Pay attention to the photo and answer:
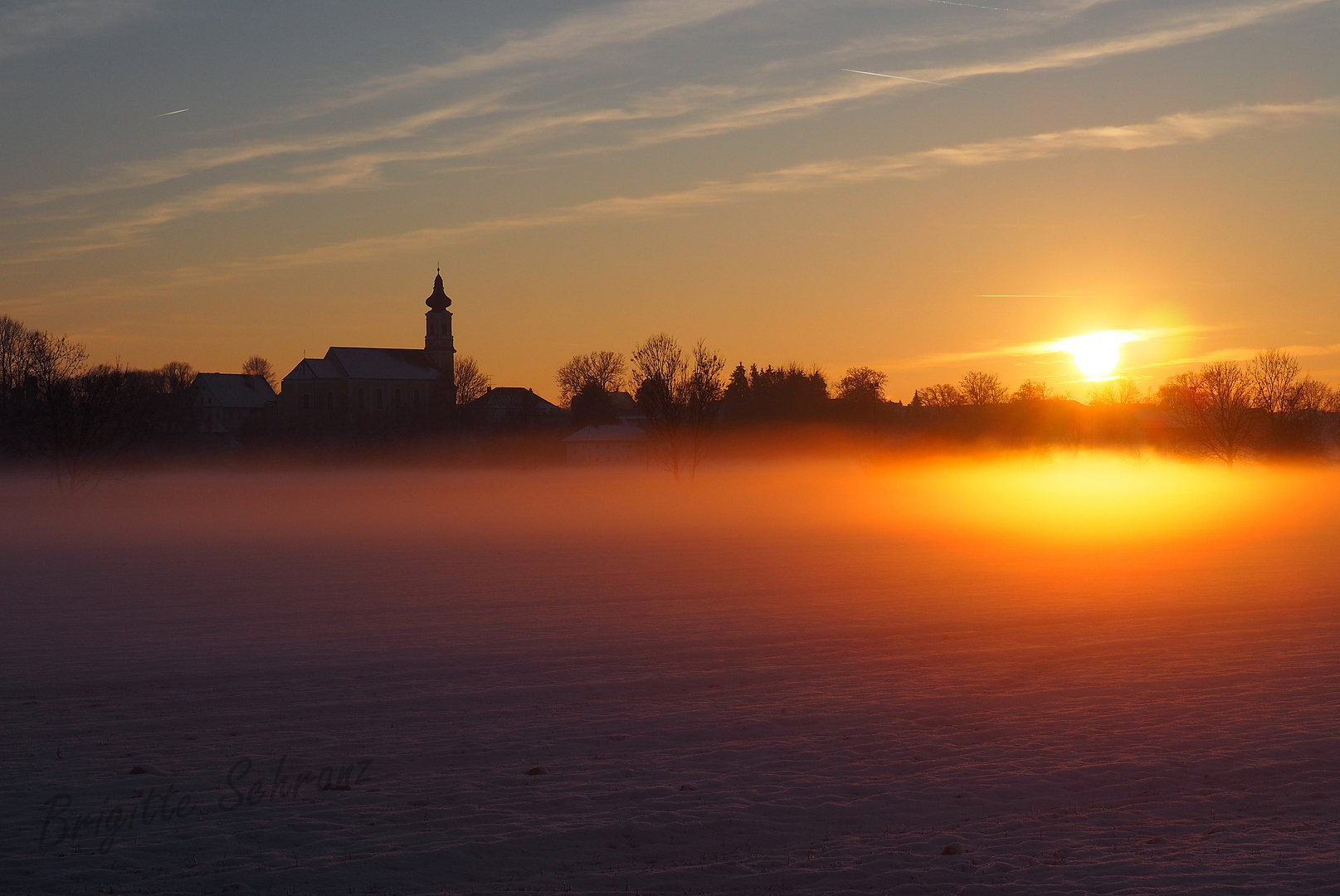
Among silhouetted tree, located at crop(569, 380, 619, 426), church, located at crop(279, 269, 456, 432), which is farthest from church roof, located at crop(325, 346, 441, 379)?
silhouetted tree, located at crop(569, 380, 619, 426)

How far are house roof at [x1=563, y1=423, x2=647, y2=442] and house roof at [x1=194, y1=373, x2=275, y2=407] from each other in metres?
58.4

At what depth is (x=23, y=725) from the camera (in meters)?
9.72

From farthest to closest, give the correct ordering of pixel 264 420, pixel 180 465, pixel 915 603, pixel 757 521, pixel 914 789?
pixel 264 420, pixel 180 465, pixel 757 521, pixel 915 603, pixel 914 789

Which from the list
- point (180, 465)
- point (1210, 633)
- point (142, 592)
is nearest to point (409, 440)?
point (180, 465)

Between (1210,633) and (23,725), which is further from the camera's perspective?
(1210,633)

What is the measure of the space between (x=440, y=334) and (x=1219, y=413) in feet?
313

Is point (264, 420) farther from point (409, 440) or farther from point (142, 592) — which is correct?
point (142, 592)

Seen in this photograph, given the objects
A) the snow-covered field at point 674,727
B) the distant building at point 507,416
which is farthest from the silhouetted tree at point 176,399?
the snow-covered field at point 674,727

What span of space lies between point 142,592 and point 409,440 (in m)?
72.9

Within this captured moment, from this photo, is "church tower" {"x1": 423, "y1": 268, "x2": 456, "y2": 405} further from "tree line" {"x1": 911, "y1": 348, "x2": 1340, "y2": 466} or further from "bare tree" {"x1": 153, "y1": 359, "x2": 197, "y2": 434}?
"tree line" {"x1": 911, "y1": 348, "x2": 1340, "y2": 466}

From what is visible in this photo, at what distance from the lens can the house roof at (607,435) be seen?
101938 millimetres

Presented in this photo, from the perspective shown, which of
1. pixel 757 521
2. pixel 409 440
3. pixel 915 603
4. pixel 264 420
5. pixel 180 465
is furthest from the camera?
pixel 264 420

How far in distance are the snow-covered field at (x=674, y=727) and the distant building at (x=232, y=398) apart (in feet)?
402

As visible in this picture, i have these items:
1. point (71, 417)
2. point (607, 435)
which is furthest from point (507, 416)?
point (71, 417)
